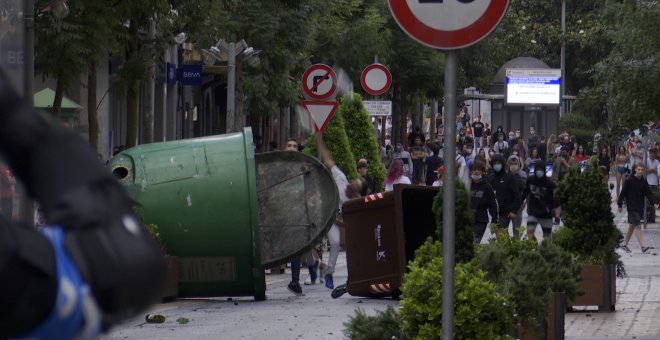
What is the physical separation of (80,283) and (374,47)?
42885mm

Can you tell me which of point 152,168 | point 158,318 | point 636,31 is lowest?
point 158,318

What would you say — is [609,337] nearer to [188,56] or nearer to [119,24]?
[119,24]

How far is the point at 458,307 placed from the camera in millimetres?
8570

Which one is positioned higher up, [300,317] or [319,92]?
[319,92]

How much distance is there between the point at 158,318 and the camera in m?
14.3

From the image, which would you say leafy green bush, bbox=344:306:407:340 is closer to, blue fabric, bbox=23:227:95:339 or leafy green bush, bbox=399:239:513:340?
leafy green bush, bbox=399:239:513:340

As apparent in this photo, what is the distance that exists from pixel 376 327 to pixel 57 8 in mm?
10238

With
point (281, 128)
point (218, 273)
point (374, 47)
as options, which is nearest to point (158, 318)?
point (218, 273)

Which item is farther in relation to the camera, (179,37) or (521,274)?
(179,37)

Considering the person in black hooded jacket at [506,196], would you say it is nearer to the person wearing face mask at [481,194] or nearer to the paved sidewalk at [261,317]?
the person wearing face mask at [481,194]

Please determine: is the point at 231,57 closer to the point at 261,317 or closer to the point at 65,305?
the point at 261,317

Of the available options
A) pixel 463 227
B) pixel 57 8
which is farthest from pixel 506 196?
pixel 463 227

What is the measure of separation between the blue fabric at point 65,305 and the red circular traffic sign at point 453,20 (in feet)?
Result: 14.0

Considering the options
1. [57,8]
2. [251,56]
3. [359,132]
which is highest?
[251,56]
